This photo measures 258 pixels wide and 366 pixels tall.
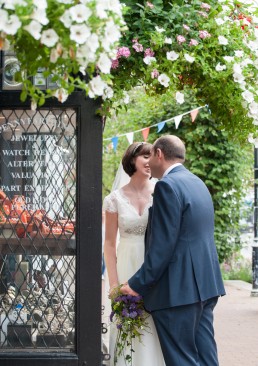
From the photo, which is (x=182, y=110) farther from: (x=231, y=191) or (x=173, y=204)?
(x=173, y=204)

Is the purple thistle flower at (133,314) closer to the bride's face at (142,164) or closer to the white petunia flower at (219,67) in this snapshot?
the bride's face at (142,164)

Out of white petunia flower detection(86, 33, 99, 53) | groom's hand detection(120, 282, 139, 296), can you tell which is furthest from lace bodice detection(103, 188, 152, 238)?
white petunia flower detection(86, 33, 99, 53)

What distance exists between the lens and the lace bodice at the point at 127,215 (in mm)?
6465

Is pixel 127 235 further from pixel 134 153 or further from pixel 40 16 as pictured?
pixel 40 16

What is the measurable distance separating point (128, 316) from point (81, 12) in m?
2.73

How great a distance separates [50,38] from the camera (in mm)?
3543

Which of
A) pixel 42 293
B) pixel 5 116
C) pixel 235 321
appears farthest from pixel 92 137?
pixel 235 321

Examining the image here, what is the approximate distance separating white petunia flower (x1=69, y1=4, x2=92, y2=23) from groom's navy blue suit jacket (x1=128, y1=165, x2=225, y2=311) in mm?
2100

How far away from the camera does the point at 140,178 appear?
261 inches

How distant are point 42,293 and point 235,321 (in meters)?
7.40

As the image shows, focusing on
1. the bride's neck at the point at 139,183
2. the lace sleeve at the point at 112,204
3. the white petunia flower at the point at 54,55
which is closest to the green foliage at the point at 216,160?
the bride's neck at the point at 139,183

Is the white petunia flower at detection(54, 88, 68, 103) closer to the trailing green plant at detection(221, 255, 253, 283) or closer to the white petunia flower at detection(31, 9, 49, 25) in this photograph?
the white petunia flower at detection(31, 9, 49, 25)

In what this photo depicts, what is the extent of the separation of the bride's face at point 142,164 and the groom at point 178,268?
0.86 m

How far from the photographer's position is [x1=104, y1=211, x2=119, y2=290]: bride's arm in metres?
6.46
